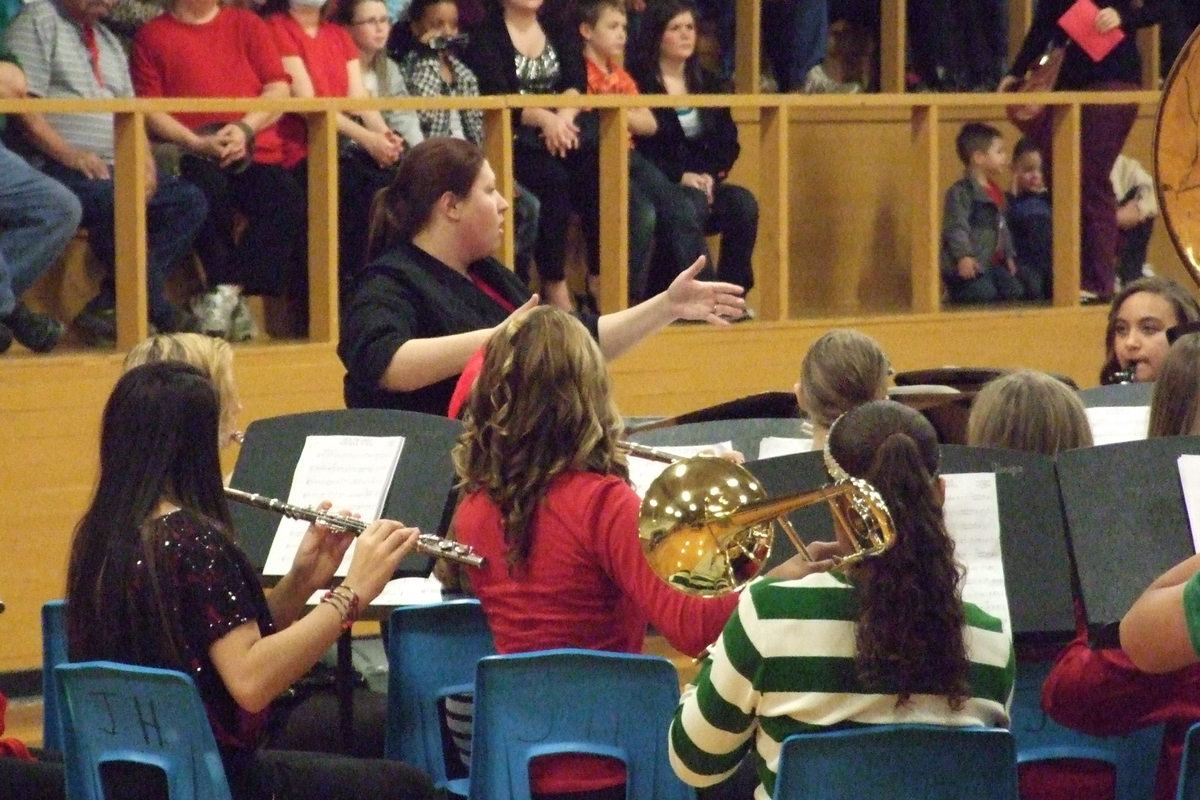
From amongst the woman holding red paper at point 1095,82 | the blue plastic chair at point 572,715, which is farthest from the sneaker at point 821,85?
the blue plastic chair at point 572,715

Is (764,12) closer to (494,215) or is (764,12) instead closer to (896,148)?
(896,148)

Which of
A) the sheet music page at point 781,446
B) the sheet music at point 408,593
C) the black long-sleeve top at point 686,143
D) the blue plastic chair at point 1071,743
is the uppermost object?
the black long-sleeve top at point 686,143

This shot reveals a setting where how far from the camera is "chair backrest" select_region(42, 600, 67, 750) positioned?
11.8 feet

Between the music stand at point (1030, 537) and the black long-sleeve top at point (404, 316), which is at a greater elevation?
the black long-sleeve top at point (404, 316)

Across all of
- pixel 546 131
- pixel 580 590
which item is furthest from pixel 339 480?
pixel 546 131

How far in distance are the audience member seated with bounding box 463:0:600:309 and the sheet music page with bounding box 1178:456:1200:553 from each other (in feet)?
11.7

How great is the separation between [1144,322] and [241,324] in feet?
8.92

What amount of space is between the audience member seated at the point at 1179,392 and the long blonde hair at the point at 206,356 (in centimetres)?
186

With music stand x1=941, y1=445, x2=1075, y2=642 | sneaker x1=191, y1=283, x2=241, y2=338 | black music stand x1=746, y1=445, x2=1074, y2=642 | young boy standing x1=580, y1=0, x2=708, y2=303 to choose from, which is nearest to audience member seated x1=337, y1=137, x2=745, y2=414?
black music stand x1=746, y1=445, x2=1074, y2=642

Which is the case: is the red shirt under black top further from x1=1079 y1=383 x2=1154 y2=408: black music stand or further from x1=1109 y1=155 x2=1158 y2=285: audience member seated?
x1=1109 y1=155 x2=1158 y2=285: audience member seated

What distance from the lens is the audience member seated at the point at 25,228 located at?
214 inches

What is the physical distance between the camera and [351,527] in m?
3.16

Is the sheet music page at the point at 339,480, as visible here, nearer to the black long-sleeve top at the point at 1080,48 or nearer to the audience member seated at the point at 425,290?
the audience member seated at the point at 425,290

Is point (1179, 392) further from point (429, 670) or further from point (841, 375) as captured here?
point (429, 670)
